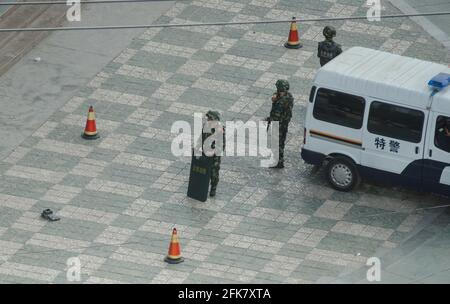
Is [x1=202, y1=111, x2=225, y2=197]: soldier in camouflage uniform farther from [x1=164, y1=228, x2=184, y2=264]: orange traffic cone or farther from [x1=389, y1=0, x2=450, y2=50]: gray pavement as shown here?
[x1=389, y1=0, x2=450, y2=50]: gray pavement

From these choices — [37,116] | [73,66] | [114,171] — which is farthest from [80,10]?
[114,171]

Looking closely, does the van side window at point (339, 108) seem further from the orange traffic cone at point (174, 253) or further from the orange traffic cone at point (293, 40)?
the orange traffic cone at point (293, 40)

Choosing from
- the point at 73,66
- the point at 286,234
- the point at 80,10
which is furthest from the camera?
the point at 80,10

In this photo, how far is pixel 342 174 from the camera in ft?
85.4

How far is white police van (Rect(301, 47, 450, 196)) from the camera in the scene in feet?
81.8

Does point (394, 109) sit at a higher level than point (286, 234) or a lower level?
higher

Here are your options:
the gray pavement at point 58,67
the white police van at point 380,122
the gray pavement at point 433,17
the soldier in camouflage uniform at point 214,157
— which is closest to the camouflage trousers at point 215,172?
the soldier in camouflage uniform at point 214,157

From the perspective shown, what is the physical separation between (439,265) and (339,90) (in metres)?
4.01

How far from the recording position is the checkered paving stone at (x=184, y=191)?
24.0 metres

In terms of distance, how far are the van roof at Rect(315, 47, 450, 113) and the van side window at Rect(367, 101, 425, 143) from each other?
168 mm

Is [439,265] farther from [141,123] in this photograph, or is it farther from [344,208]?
[141,123]

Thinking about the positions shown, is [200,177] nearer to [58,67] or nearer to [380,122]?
[380,122]

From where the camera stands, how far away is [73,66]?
3044 centimetres

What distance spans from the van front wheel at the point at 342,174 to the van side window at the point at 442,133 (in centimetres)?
171
